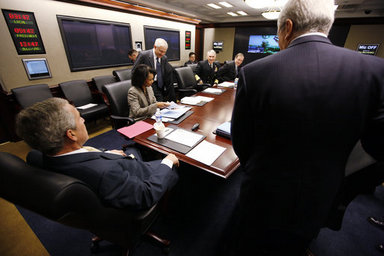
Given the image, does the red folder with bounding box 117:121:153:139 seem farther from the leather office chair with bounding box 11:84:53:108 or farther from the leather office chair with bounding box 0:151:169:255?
the leather office chair with bounding box 11:84:53:108

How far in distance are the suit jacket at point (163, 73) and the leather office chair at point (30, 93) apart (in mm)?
1729

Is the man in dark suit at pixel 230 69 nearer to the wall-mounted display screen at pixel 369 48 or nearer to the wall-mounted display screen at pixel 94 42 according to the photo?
the wall-mounted display screen at pixel 94 42

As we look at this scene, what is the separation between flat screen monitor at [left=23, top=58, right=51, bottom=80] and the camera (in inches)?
119

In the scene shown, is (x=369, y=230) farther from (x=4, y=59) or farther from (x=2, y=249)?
(x=4, y=59)

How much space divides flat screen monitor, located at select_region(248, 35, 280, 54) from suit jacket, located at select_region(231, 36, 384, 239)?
920cm

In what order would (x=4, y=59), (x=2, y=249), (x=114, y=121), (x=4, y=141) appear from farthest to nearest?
1. (x=4, y=141)
2. (x=4, y=59)
3. (x=114, y=121)
4. (x=2, y=249)

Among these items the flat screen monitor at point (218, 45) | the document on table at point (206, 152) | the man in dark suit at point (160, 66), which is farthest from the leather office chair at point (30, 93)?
the flat screen monitor at point (218, 45)

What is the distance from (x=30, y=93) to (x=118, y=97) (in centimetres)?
197

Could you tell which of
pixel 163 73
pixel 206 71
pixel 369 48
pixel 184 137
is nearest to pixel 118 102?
pixel 184 137

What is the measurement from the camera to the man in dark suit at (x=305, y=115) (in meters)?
0.61

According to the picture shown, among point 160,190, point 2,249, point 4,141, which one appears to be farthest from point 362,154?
point 4,141

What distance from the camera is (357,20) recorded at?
6.31m

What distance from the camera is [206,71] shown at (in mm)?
4457

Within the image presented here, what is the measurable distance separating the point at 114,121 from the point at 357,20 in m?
9.28
